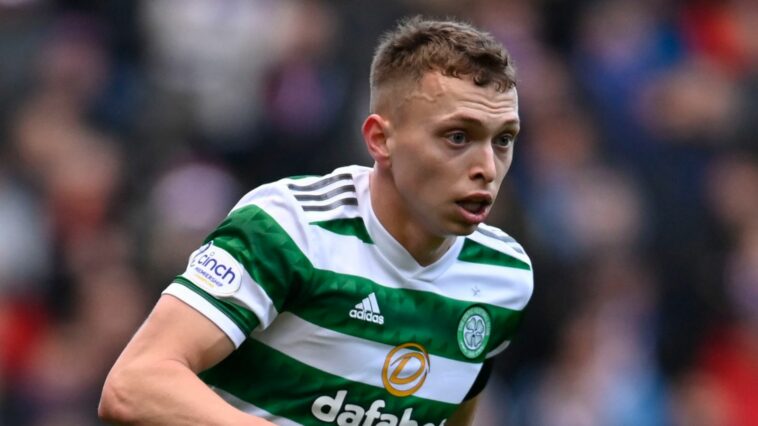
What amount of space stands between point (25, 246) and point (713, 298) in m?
4.30

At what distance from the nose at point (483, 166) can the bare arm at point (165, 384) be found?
0.99 m

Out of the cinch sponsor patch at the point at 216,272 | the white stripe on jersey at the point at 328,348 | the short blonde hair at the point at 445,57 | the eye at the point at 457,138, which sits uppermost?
the short blonde hair at the point at 445,57

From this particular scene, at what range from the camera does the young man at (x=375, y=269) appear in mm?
4418

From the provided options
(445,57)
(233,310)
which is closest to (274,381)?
(233,310)

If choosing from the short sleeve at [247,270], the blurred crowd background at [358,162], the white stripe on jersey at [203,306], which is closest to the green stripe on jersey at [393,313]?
the short sleeve at [247,270]

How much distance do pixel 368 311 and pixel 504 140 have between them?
685mm

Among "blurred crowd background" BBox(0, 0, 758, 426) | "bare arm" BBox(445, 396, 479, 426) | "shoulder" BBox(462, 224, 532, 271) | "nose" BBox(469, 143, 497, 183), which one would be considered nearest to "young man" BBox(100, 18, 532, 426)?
"nose" BBox(469, 143, 497, 183)

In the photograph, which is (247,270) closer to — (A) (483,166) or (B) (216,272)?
(B) (216,272)

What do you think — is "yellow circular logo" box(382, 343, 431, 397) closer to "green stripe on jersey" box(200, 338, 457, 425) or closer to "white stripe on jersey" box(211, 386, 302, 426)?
"green stripe on jersey" box(200, 338, 457, 425)

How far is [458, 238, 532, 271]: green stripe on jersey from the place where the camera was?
16.9 feet

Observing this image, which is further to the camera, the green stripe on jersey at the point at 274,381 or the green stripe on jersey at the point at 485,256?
the green stripe on jersey at the point at 485,256

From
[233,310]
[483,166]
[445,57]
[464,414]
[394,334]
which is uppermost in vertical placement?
[445,57]

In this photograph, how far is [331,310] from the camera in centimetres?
469

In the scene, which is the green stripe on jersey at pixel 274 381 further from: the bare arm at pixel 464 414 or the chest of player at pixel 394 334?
the bare arm at pixel 464 414
